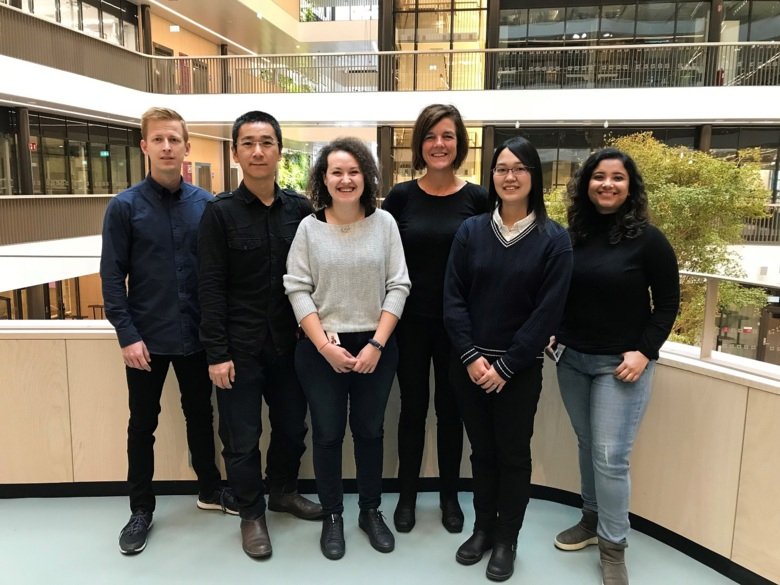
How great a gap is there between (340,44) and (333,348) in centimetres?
2260

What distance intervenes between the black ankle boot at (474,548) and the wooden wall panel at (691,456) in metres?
0.82

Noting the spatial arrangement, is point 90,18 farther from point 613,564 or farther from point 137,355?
point 613,564

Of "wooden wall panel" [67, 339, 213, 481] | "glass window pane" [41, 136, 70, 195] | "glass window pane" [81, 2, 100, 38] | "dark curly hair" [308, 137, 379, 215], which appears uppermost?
"glass window pane" [81, 2, 100, 38]

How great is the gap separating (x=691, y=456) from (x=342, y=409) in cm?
157

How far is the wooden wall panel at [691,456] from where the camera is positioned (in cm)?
241

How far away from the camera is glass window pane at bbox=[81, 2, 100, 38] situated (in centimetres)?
1248

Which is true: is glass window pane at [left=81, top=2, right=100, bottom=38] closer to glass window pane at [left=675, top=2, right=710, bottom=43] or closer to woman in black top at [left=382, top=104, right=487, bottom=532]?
woman in black top at [left=382, top=104, right=487, bottom=532]

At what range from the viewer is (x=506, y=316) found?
219 centimetres

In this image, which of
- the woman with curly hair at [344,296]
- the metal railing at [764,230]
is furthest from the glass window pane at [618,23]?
the woman with curly hair at [344,296]

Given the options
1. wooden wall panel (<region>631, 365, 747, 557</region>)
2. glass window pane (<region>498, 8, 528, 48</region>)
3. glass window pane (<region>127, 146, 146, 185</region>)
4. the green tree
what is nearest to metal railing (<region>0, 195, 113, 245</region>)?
glass window pane (<region>127, 146, 146, 185</region>)

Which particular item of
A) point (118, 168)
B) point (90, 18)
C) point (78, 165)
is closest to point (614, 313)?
point (78, 165)

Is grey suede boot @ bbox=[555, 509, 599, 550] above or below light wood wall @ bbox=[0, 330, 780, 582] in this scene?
below

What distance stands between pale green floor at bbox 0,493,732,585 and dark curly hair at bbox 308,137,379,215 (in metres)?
1.53

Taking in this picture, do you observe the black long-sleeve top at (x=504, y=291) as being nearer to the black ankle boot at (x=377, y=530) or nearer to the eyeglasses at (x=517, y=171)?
the eyeglasses at (x=517, y=171)
